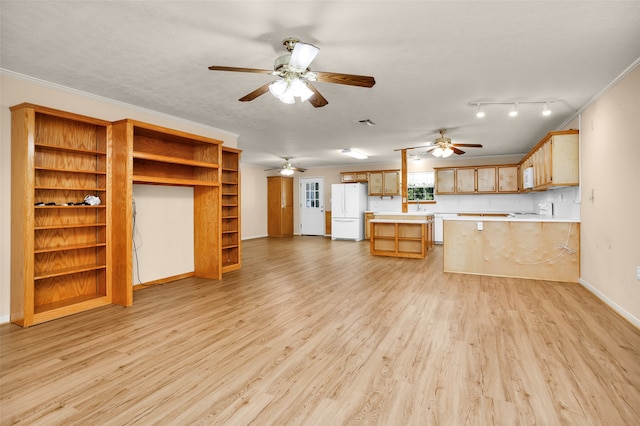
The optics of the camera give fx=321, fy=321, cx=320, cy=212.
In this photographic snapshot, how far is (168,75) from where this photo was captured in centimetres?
335

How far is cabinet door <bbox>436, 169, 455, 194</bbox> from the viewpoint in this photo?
8.84m

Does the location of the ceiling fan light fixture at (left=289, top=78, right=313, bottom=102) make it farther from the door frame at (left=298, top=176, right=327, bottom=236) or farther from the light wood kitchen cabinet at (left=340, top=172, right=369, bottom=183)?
the door frame at (left=298, top=176, right=327, bottom=236)

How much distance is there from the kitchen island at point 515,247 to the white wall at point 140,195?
4327mm

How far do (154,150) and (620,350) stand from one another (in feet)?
17.9

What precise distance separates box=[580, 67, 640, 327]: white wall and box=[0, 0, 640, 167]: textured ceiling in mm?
320

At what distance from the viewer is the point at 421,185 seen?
377 inches

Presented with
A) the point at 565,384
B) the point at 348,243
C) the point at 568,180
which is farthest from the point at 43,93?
the point at 348,243

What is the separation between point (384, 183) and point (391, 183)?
22 cm

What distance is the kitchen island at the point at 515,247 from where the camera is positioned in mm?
4648

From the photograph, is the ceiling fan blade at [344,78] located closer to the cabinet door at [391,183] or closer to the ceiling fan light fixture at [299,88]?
the ceiling fan light fixture at [299,88]

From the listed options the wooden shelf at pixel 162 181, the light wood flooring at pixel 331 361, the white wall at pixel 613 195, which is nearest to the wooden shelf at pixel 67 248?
the light wood flooring at pixel 331 361

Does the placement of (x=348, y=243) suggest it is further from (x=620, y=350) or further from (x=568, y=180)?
(x=620, y=350)

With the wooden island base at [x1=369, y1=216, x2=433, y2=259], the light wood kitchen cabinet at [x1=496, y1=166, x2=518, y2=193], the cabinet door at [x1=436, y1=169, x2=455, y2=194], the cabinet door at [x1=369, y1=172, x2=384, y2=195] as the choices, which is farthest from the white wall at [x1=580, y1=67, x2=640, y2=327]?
the cabinet door at [x1=369, y1=172, x2=384, y2=195]

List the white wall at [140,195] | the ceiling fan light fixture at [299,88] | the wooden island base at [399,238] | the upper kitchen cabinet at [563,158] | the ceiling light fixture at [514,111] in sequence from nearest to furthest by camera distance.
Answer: the ceiling fan light fixture at [299,88], the white wall at [140,195], the ceiling light fixture at [514,111], the upper kitchen cabinet at [563,158], the wooden island base at [399,238]
